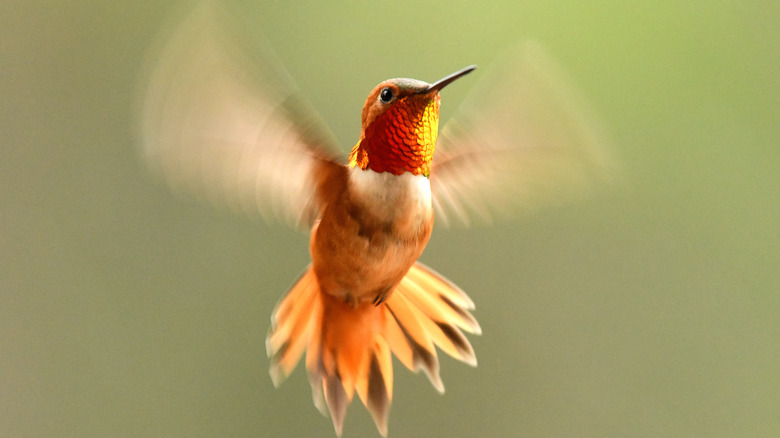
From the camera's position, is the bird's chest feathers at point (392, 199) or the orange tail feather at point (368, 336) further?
the orange tail feather at point (368, 336)

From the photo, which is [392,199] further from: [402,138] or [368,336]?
[368,336]

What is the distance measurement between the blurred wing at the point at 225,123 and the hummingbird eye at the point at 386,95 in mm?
59

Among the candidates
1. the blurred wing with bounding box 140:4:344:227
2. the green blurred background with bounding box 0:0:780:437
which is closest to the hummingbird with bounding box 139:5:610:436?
the blurred wing with bounding box 140:4:344:227

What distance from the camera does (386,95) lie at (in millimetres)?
719

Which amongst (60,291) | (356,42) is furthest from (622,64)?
(60,291)

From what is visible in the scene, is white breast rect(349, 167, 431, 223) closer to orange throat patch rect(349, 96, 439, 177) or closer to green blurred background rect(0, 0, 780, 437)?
orange throat patch rect(349, 96, 439, 177)

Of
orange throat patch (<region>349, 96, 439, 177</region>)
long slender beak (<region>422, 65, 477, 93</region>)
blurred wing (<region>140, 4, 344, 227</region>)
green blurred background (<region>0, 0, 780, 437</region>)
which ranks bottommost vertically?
green blurred background (<region>0, 0, 780, 437</region>)

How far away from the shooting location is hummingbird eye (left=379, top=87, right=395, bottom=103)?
71 cm

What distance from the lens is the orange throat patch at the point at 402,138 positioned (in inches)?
27.5

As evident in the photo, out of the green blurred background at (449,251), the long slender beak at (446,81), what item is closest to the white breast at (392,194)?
the long slender beak at (446,81)

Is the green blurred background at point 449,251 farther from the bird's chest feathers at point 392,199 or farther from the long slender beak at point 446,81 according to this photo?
the long slender beak at point 446,81

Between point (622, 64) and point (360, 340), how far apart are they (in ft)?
3.83

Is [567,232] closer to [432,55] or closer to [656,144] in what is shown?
[656,144]

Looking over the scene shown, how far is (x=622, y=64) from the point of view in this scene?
1.91m
